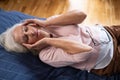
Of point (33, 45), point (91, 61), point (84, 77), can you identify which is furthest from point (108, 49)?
point (33, 45)

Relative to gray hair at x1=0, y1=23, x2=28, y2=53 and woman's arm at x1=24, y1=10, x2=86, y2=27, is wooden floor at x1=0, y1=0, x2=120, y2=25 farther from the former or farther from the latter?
gray hair at x1=0, y1=23, x2=28, y2=53

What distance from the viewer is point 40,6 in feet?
10.5

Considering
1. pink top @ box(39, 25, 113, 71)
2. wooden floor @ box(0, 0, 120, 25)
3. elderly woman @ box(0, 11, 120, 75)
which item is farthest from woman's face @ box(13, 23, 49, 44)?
wooden floor @ box(0, 0, 120, 25)

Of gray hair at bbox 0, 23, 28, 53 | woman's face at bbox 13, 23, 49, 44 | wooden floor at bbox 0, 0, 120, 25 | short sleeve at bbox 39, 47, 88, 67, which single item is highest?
woman's face at bbox 13, 23, 49, 44

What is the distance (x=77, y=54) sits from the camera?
148 centimetres

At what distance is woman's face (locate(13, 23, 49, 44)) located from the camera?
160 centimetres

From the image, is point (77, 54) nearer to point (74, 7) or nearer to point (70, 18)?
point (70, 18)

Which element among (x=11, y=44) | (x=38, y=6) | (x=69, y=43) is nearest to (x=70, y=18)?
(x=69, y=43)

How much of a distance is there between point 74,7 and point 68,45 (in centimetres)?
169

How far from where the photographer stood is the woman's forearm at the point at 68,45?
147 cm

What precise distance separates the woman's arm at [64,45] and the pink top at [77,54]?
3 cm

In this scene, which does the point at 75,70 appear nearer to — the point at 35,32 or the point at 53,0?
the point at 35,32

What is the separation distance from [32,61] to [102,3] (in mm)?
1846

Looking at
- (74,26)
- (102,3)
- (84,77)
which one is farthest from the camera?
(102,3)
